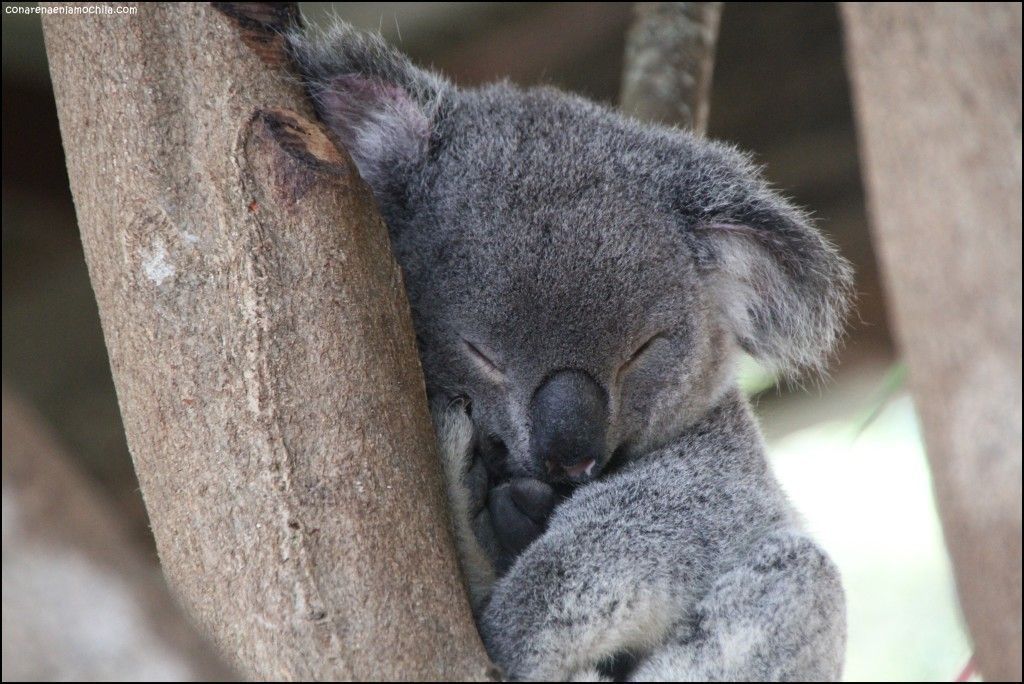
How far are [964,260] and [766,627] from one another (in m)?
0.90

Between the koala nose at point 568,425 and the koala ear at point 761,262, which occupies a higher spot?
the koala ear at point 761,262

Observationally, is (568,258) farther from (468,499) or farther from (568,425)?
(468,499)

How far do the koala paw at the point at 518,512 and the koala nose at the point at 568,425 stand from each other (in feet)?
0.33

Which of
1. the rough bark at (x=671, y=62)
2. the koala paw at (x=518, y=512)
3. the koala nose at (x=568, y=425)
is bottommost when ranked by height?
the koala paw at (x=518, y=512)

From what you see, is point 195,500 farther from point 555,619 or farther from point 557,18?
point 557,18

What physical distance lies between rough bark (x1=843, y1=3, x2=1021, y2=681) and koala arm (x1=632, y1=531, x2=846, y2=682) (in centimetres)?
30

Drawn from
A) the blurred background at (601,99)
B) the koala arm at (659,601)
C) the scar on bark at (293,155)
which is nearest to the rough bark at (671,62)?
the blurred background at (601,99)

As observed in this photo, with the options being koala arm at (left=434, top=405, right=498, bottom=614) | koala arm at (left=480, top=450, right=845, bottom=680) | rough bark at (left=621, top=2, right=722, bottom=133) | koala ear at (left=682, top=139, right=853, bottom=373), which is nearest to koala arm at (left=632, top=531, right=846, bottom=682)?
koala arm at (left=480, top=450, right=845, bottom=680)

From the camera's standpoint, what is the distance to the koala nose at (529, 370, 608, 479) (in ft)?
7.13

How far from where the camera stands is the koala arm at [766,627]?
2035mm

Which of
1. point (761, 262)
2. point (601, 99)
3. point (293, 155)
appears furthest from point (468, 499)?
point (601, 99)

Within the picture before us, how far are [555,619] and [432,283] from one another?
805 millimetres

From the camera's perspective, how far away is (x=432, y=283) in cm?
238

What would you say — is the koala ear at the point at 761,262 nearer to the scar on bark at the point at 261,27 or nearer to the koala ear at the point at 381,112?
the koala ear at the point at 381,112
